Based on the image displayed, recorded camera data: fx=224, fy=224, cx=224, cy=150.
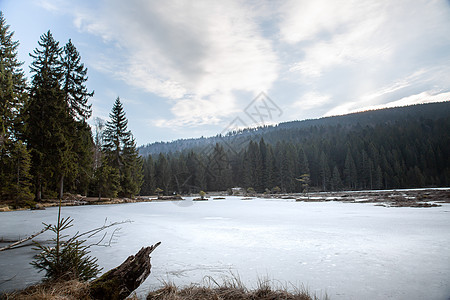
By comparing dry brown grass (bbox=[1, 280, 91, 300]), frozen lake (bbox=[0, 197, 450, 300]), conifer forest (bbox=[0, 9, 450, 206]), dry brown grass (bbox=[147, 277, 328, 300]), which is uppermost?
conifer forest (bbox=[0, 9, 450, 206])

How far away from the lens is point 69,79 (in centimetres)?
2077

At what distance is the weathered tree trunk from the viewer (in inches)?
86.7

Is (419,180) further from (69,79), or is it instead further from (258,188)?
(69,79)

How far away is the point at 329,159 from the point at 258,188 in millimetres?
27523

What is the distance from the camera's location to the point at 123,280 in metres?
2.27

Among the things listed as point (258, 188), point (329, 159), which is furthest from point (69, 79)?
point (329, 159)

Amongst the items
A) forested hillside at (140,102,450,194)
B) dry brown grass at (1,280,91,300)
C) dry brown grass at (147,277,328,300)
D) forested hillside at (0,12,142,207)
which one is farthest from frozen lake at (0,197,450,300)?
forested hillside at (140,102,450,194)

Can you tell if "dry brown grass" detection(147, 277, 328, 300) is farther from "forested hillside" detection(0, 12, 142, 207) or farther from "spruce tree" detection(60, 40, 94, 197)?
"spruce tree" detection(60, 40, 94, 197)

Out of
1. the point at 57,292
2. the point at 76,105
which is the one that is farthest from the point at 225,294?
the point at 76,105

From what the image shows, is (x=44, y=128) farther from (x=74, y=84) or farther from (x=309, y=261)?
(x=309, y=261)

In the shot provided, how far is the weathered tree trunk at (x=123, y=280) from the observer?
2.20 m

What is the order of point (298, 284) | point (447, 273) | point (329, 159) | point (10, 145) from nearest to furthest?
point (298, 284)
point (447, 273)
point (10, 145)
point (329, 159)

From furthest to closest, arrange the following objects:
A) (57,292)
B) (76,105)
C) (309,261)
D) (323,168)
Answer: (323,168), (76,105), (309,261), (57,292)

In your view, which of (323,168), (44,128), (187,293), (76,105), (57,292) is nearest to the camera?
(57,292)
